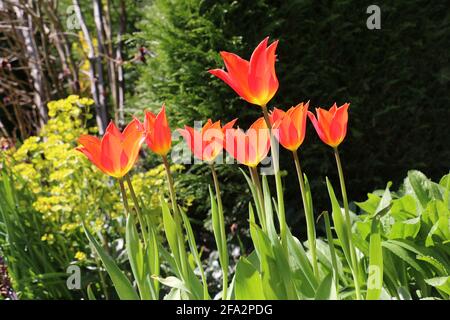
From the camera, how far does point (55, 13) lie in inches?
182

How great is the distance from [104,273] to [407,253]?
1.85 meters

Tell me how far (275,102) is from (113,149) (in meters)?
2.36

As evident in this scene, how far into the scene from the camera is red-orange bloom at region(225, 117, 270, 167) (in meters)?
1.47

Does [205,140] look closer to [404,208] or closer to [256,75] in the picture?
[256,75]

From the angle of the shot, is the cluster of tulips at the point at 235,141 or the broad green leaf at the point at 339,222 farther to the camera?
the broad green leaf at the point at 339,222

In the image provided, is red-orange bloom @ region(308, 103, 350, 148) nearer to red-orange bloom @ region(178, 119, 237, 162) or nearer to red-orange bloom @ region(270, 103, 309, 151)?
red-orange bloom @ region(270, 103, 309, 151)

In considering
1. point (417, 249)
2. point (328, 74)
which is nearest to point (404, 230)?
point (417, 249)

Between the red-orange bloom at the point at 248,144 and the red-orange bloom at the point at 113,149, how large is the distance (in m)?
0.21

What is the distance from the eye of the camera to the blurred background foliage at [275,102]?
3.31 m

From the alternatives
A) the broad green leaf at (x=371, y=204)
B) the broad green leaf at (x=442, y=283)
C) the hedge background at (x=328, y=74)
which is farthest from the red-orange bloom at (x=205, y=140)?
the hedge background at (x=328, y=74)

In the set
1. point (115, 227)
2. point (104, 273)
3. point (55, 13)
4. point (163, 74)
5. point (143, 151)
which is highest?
point (55, 13)

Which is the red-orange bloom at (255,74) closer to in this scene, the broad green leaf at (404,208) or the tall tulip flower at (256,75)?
the tall tulip flower at (256,75)

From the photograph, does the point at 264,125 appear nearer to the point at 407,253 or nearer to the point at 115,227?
the point at 407,253
